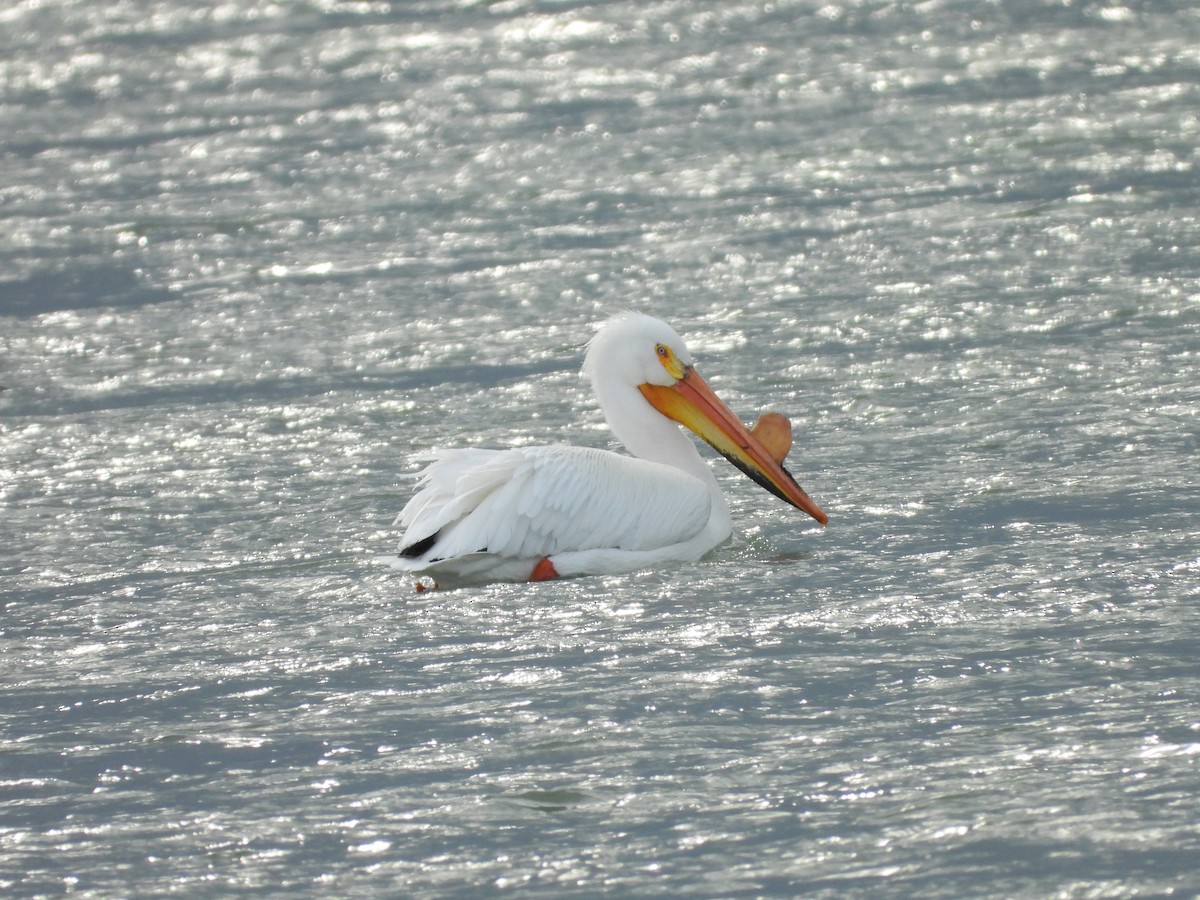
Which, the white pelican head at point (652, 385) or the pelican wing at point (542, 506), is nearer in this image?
the pelican wing at point (542, 506)

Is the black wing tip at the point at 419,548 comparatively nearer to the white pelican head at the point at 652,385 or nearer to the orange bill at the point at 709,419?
the white pelican head at the point at 652,385

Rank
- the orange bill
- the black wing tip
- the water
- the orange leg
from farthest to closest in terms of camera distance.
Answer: the orange bill
the orange leg
the black wing tip
the water

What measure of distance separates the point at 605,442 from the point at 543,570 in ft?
4.58

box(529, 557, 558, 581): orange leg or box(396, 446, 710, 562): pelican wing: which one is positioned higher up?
box(396, 446, 710, 562): pelican wing

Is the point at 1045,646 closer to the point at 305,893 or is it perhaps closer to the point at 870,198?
the point at 305,893

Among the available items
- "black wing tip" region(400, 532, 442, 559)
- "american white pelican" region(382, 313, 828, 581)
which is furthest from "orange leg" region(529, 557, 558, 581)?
"black wing tip" region(400, 532, 442, 559)

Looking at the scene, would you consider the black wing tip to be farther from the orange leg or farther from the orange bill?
the orange bill

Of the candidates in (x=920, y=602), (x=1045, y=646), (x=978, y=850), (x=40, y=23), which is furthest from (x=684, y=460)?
(x=40, y=23)

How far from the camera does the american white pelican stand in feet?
16.9

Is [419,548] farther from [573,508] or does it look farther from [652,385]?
[652,385]

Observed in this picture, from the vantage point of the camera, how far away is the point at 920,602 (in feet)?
15.6

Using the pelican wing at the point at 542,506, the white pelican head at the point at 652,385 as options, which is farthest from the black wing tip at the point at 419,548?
the white pelican head at the point at 652,385

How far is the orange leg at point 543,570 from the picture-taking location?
5.26 metres

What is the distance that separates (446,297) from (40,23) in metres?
9.25
